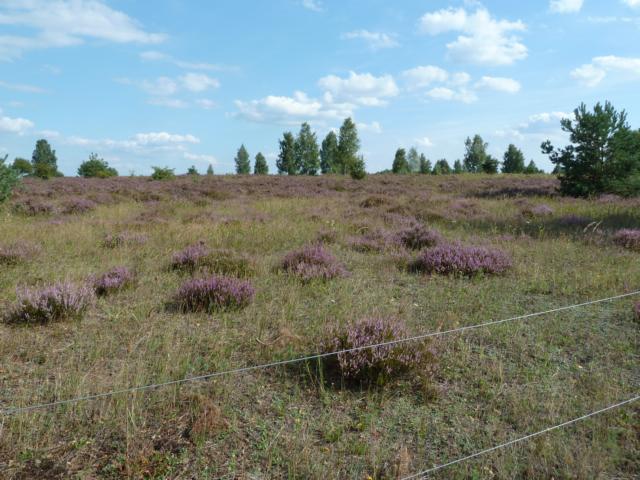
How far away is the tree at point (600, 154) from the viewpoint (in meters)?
16.3

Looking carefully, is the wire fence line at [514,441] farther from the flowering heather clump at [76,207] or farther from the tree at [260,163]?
the tree at [260,163]

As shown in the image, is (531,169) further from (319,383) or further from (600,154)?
(319,383)

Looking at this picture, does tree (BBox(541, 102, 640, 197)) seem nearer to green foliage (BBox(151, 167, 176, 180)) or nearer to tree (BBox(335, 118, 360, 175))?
green foliage (BBox(151, 167, 176, 180))

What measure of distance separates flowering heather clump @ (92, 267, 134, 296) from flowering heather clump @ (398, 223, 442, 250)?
17.6 ft

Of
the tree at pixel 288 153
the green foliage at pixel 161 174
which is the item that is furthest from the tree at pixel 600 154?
the tree at pixel 288 153

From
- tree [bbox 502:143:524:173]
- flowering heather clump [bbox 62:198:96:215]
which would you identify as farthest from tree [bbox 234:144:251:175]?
flowering heather clump [bbox 62:198:96:215]

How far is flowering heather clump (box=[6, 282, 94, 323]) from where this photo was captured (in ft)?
15.0

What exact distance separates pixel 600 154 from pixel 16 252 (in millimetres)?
19430

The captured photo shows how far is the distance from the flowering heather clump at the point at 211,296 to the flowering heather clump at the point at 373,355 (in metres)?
1.70

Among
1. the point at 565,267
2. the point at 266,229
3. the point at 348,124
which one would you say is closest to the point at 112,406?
the point at 565,267

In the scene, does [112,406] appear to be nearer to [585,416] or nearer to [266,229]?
[585,416]

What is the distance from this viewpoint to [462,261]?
674 centimetres

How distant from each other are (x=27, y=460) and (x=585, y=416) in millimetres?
3677

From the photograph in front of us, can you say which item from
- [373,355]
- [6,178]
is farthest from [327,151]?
[373,355]
